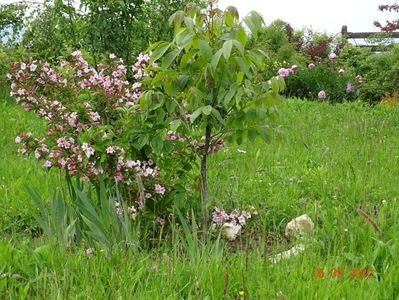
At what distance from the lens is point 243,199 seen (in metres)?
4.48

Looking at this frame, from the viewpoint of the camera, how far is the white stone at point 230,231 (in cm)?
391

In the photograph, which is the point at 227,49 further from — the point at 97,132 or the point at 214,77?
the point at 97,132

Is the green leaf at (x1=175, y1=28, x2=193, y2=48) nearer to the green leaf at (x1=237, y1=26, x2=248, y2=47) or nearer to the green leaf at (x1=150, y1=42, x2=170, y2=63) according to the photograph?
the green leaf at (x1=150, y1=42, x2=170, y2=63)

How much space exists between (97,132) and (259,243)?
3.74 ft

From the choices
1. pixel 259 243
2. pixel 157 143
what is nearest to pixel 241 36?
pixel 157 143

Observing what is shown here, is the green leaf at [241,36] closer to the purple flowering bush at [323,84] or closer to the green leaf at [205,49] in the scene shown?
the green leaf at [205,49]

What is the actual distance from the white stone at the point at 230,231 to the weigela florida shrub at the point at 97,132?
422 mm

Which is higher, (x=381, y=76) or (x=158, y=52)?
(x=158, y=52)

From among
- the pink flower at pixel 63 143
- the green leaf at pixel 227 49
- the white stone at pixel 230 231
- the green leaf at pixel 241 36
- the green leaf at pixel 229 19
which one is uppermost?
the green leaf at pixel 229 19

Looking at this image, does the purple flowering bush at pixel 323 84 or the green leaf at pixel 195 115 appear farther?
the purple flowering bush at pixel 323 84

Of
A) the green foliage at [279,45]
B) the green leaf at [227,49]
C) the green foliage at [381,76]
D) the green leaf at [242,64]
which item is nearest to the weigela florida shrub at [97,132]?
the green leaf at [242,64]

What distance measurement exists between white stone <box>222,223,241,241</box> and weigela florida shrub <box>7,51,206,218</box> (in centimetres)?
42

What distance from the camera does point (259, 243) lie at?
3006 millimetres

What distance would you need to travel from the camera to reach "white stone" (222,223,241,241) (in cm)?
391
